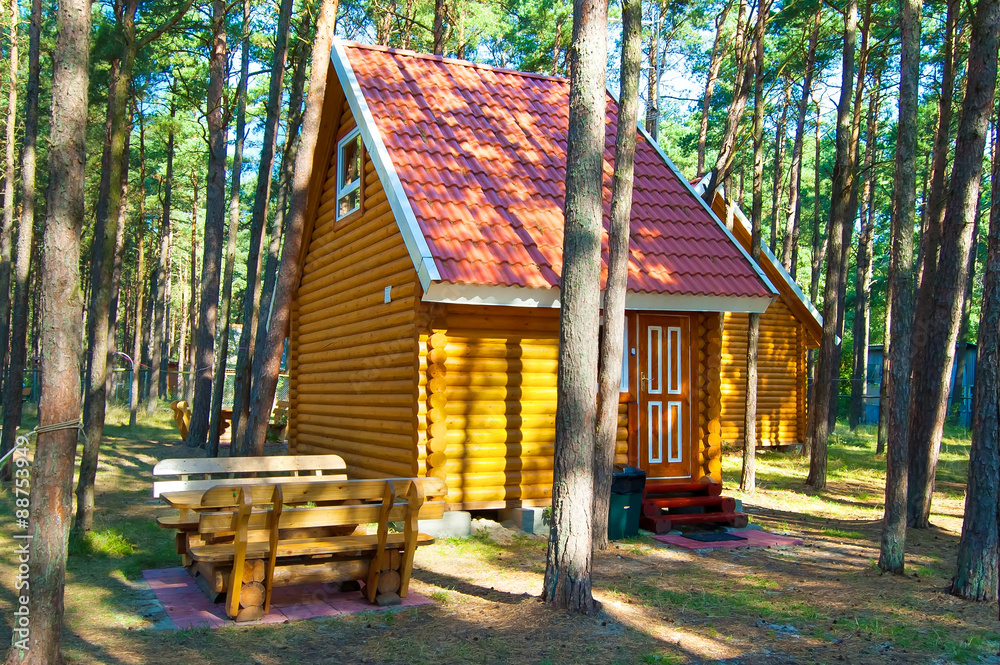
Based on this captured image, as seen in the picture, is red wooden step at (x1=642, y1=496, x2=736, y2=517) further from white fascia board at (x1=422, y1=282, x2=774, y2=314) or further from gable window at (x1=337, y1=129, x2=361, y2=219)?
gable window at (x1=337, y1=129, x2=361, y2=219)

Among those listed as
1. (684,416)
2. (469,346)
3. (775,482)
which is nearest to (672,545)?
(684,416)

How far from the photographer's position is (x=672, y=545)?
9844 mm

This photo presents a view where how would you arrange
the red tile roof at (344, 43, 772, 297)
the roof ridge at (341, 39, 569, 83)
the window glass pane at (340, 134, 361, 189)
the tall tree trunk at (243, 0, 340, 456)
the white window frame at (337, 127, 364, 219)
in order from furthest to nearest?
the roof ridge at (341, 39, 569, 83)
the window glass pane at (340, 134, 361, 189)
the white window frame at (337, 127, 364, 219)
the tall tree trunk at (243, 0, 340, 456)
the red tile roof at (344, 43, 772, 297)

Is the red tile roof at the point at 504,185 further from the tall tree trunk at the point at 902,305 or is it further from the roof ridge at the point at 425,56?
the tall tree trunk at the point at 902,305

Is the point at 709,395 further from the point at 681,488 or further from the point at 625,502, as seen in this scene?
the point at 625,502

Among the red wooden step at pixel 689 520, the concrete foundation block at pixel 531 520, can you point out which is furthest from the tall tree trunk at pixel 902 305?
the concrete foundation block at pixel 531 520

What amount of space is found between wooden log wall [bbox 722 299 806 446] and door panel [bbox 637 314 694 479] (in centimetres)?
959

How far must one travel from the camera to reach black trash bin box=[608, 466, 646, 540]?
9.92 metres

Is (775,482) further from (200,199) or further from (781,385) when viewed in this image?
(200,199)

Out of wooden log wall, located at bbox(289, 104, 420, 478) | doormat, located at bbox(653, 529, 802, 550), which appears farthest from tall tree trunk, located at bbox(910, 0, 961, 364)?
wooden log wall, located at bbox(289, 104, 420, 478)

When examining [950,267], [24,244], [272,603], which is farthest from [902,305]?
[24,244]

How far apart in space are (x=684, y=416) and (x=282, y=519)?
7336 millimetres

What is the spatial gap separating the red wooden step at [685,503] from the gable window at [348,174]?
6145mm

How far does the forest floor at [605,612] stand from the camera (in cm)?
561
